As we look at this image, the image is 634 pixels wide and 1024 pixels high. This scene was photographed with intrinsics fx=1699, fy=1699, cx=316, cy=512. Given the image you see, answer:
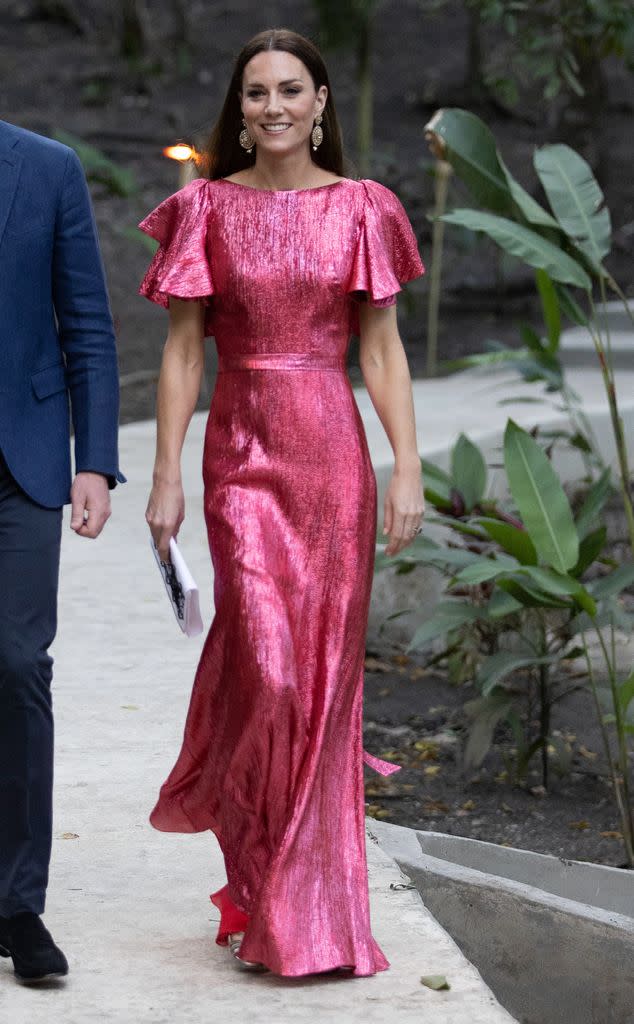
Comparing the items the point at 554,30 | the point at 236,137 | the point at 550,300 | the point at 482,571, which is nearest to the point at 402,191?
the point at 554,30

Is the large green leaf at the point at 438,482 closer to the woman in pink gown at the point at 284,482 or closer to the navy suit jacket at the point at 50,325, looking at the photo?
the woman in pink gown at the point at 284,482

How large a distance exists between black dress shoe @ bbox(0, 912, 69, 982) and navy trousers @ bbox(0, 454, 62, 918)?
2 cm

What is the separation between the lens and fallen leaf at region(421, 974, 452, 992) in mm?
3021

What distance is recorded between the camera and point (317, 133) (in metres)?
3.16

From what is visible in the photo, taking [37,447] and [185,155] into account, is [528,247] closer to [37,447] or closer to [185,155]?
[185,155]

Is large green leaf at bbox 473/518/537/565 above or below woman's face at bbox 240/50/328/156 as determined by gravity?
below

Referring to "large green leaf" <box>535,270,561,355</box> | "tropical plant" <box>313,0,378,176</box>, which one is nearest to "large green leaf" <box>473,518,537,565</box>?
"large green leaf" <box>535,270,561,355</box>

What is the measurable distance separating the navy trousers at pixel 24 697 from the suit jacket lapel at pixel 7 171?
448mm

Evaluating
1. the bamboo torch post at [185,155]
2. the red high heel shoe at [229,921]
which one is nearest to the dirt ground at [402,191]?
the bamboo torch post at [185,155]

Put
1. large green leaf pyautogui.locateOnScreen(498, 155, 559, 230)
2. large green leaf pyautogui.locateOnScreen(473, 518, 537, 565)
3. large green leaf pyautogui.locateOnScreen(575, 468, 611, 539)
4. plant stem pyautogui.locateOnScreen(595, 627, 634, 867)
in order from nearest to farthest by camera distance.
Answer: plant stem pyautogui.locateOnScreen(595, 627, 634, 867), large green leaf pyautogui.locateOnScreen(473, 518, 537, 565), large green leaf pyautogui.locateOnScreen(498, 155, 559, 230), large green leaf pyautogui.locateOnScreen(575, 468, 611, 539)

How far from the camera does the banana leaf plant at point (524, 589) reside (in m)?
4.80

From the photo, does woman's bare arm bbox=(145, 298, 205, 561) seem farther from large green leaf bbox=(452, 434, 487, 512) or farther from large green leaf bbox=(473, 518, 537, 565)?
large green leaf bbox=(452, 434, 487, 512)

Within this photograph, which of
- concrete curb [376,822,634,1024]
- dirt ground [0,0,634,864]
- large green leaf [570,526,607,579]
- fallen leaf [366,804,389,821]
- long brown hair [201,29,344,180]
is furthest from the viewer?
dirt ground [0,0,634,864]

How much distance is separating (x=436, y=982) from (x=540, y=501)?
206 centimetres
